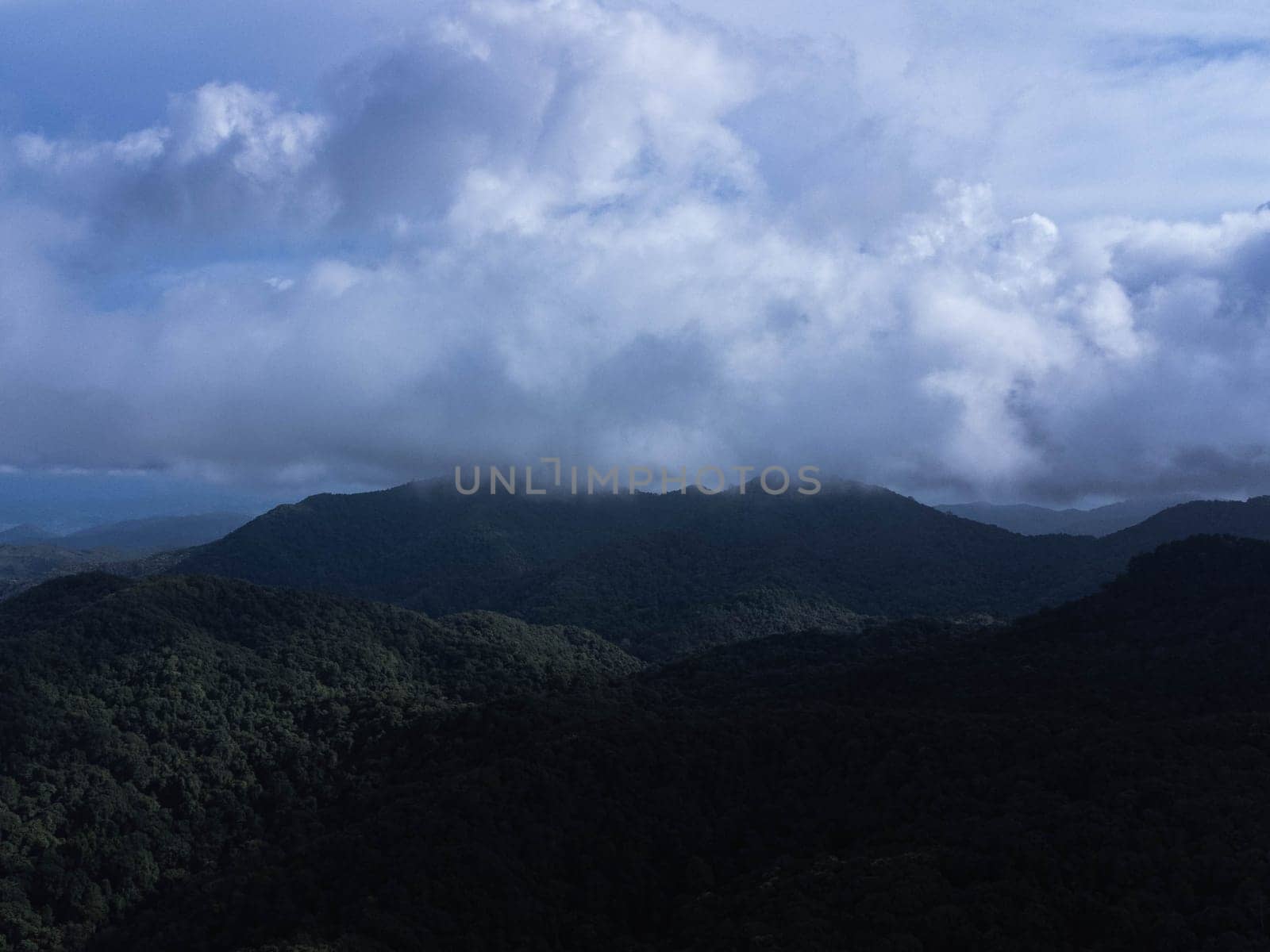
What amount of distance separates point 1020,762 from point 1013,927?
18.6 meters

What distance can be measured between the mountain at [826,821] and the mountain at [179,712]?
314 cm

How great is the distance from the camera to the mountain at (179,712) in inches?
2598

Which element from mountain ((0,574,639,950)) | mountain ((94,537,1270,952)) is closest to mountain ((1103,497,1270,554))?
mountain ((94,537,1270,952))

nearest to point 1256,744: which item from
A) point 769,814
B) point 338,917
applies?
point 769,814

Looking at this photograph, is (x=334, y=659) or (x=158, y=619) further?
(x=334, y=659)

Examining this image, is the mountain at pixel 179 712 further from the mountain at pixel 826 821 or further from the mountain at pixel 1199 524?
the mountain at pixel 1199 524

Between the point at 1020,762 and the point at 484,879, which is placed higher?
the point at 1020,762

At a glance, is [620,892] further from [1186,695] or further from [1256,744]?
[1186,695]

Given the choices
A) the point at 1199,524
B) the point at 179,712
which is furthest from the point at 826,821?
the point at 1199,524

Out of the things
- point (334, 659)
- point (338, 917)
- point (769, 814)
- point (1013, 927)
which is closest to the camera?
point (1013, 927)

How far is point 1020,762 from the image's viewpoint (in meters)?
59.1

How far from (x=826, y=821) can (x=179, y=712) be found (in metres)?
60.3

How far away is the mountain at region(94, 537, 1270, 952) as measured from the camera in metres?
44.7

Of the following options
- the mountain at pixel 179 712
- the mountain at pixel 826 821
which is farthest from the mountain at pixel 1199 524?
the mountain at pixel 179 712
